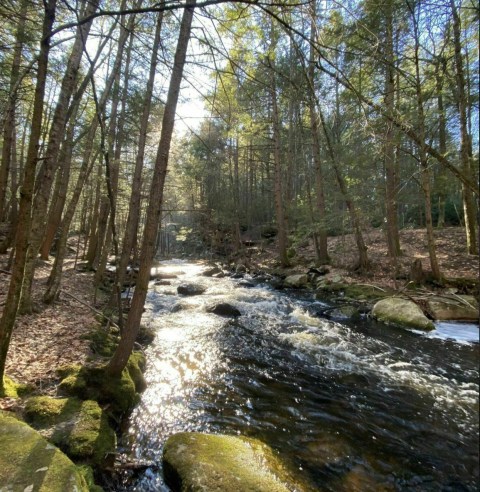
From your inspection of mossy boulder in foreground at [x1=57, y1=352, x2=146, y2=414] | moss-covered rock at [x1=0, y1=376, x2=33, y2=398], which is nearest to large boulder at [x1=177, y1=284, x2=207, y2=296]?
mossy boulder in foreground at [x1=57, y1=352, x2=146, y2=414]

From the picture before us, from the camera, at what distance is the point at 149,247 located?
3.73 meters

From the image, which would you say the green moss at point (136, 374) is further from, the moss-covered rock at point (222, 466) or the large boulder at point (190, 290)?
the large boulder at point (190, 290)

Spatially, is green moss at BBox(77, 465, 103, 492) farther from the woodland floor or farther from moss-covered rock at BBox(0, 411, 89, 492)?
the woodland floor

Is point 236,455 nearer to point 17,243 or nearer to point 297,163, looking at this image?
point 17,243

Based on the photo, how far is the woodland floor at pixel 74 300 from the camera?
4.39 m

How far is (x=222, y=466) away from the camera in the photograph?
2.81 metres

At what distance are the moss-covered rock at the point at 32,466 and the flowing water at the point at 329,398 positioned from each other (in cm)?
99

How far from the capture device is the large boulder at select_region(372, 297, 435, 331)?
7297 millimetres

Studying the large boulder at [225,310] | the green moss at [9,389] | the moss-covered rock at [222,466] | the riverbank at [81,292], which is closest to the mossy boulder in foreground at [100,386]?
the riverbank at [81,292]

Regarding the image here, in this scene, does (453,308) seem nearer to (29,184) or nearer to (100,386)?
(100,386)

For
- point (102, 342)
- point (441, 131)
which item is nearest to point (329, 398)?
point (102, 342)

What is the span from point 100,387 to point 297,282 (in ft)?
31.2

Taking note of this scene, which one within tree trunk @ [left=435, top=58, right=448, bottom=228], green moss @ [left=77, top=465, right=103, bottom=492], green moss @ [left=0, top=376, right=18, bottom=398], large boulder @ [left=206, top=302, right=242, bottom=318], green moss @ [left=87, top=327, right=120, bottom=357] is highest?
tree trunk @ [left=435, top=58, right=448, bottom=228]

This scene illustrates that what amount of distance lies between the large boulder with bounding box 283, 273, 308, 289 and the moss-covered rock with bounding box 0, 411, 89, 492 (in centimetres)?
1073
